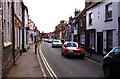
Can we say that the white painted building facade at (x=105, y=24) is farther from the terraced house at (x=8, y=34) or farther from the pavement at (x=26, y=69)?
the terraced house at (x=8, y=34)

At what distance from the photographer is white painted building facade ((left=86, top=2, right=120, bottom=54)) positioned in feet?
76.8

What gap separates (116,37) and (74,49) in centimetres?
431

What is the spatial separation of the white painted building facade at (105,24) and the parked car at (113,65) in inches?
436

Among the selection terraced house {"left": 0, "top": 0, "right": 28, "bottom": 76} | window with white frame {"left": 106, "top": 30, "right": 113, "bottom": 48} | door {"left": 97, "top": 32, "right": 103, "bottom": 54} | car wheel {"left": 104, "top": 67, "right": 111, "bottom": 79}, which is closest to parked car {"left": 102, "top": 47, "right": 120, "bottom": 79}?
car wheel {"left": 104, "top": 67, "right": 111, "bottom": 79}

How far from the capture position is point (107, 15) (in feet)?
85.1

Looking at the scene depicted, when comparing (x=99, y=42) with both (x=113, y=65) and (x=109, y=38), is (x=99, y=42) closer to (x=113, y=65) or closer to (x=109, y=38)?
(x=109, y=38)

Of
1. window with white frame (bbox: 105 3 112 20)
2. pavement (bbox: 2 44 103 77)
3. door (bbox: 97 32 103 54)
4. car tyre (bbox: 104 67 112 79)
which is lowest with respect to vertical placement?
pavement (bbox: 2 44 103 77)

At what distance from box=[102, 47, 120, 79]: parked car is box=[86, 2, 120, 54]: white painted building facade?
1107 cm

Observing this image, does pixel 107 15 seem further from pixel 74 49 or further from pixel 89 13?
pixel 89 13

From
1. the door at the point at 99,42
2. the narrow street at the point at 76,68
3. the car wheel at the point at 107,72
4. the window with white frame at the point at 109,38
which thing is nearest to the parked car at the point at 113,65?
the car wheel at the point at 107,72

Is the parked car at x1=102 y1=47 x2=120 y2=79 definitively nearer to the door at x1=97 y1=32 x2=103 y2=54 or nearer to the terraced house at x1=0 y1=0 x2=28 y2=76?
the terraced house at x1=0 y1=0 x2=28 y2=76

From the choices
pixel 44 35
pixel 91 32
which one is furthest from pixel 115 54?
pixel 44 35

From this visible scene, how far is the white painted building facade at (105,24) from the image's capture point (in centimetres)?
2342

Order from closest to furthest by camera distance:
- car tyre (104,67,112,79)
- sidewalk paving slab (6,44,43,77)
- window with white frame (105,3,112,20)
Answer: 1. car tyre (104,67,112,79)
2. sidewalk paving slab (6,44,43,77)
3. window with white frame (105,3,112,20)
